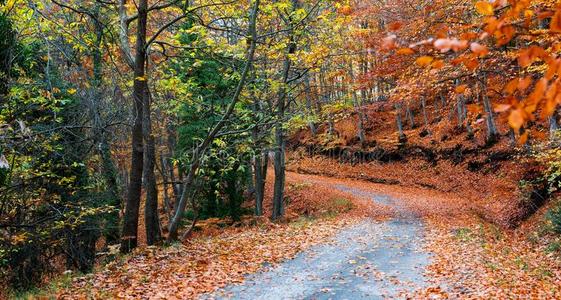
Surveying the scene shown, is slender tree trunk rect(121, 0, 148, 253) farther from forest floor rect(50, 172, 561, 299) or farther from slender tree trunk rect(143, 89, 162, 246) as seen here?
forest floor rect(50, 172, 561, 299)

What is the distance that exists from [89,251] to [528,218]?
52.5 ft

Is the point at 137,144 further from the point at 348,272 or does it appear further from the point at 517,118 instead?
the point at 517,118

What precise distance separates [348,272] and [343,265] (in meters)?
0.60

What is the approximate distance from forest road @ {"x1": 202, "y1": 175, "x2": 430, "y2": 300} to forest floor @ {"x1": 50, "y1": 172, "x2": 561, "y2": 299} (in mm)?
20

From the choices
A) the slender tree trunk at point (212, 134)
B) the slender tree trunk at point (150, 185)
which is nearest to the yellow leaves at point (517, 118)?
the slender tree trunk at point (212, 134)

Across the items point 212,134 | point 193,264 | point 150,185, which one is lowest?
point 193,264

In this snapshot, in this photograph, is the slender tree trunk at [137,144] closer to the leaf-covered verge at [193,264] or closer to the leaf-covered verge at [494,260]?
the leaf-covered verge at [193,264]

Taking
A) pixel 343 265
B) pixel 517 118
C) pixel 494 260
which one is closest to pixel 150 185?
pixel 343 265

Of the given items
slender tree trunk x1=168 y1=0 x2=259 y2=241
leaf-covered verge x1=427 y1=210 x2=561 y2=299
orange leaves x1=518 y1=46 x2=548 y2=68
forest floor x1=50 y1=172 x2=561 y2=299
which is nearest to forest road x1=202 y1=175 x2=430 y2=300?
forest floor x1=50 y1=172 x2=561 y2=299

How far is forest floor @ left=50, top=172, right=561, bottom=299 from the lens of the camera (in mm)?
7648

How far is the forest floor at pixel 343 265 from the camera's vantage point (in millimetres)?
7648

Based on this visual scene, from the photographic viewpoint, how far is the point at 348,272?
356 inches

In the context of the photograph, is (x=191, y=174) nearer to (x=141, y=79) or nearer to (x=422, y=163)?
(x=141, y=79)

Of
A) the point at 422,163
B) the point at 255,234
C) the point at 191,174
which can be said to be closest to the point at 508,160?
the point at 422,163
